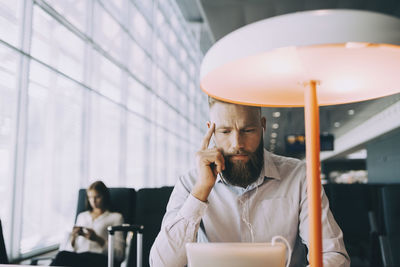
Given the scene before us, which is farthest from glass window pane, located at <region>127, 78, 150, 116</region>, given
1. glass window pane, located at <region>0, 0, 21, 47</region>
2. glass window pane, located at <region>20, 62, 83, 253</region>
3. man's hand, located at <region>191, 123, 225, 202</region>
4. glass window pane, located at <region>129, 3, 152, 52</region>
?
man's hand, located at <region>191, 123, 225, 202</region>

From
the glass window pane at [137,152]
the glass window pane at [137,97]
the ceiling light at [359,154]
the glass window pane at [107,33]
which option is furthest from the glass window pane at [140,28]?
the ceiling light at [359,154]

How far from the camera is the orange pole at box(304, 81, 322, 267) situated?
670 millimetres

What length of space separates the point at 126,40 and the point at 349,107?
7140mm

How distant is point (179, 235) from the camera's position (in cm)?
109

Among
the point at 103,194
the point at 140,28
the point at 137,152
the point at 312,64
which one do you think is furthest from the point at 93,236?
the point at 140,28

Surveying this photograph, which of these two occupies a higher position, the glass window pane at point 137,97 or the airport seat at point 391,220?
the glass window pane at point 137,97

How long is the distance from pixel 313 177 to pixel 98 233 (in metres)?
2.26

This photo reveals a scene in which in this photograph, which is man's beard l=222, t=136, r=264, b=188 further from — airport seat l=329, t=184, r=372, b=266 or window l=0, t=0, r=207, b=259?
window l=0, t=0, r=207, b=259

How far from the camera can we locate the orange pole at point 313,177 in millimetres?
670

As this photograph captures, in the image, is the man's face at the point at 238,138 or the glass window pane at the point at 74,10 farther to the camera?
the glass window pane at the point at 74,10

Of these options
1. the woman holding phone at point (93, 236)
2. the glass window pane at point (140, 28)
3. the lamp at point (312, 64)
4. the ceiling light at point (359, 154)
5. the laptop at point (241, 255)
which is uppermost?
the glass window pane at point (140, 28)

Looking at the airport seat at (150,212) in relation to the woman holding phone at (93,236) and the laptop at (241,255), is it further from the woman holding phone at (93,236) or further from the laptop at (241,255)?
the laptop at (241,255)

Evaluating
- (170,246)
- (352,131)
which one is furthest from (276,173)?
(352,131)

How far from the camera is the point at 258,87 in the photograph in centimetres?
76
